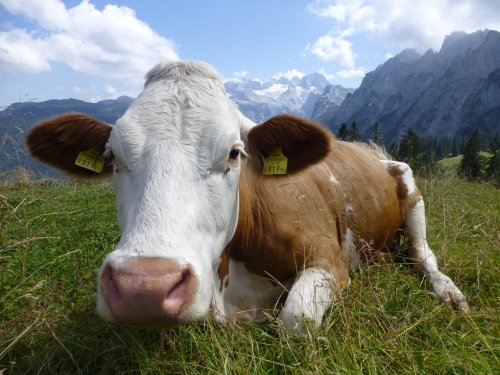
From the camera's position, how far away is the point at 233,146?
3.14 metres

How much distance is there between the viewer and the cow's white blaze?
2336 mm

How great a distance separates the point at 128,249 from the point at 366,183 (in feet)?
14.5

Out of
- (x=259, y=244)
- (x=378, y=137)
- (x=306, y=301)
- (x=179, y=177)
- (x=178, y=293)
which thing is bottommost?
(x=378, y=137)

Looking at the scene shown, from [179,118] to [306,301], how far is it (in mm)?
1848

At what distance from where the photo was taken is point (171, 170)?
8.77 feet

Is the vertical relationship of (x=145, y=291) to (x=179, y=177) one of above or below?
below

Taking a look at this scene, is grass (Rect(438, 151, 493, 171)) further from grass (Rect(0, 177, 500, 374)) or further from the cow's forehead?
the cow's forehead

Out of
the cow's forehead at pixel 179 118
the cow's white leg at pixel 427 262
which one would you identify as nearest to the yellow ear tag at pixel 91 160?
the cow's forehead at pixel 179 118

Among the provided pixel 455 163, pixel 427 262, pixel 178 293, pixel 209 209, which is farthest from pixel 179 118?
Answer: pixel 455 163

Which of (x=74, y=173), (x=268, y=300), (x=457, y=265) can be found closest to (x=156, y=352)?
(x=268, y=300)

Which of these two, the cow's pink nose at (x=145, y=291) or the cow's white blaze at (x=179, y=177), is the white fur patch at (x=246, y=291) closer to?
the cow's white blaze at (x=179, y=177)

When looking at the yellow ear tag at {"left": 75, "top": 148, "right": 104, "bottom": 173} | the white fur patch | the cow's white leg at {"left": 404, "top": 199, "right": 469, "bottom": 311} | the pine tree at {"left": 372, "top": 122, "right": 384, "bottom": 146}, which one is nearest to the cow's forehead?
the yellow ear tag at {"left": 75, "top": 148, "right": 104, "bottom": 173}

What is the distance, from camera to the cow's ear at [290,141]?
3730 mm

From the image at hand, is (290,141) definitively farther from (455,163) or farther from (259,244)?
(455,163)
